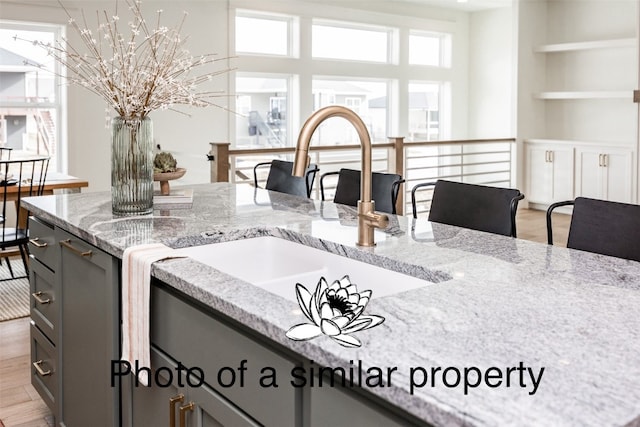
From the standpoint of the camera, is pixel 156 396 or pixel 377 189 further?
pixel 377 189

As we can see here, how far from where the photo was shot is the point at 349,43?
7.90 meters

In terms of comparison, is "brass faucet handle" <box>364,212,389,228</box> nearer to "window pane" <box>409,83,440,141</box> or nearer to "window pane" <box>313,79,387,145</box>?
"window pane" <box>313,79,387,145</box>

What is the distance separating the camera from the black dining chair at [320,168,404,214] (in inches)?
106

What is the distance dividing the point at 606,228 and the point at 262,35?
5921 millimetres

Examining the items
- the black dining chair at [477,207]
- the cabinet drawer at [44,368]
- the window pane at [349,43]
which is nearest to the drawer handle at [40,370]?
the cabinet drawer at [44,368]

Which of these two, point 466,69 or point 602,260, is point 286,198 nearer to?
point 602,260

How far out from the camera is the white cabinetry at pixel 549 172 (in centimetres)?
750

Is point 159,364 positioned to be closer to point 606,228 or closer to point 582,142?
point 606,228

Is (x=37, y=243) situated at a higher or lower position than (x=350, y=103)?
lower

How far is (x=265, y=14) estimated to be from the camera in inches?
278

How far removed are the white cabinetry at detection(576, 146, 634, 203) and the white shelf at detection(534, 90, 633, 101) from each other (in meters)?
0.57

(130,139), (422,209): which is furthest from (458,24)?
(130,139)

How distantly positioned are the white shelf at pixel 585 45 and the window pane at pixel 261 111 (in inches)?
122

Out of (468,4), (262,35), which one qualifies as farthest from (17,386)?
(468,4)
